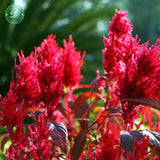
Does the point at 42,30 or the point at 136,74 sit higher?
the point at 42,30

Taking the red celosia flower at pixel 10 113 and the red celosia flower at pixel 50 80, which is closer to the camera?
the red celosia flower at pixel 10 113

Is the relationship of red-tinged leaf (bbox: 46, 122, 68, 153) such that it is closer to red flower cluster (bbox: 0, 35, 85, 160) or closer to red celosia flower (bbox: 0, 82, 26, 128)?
red flower cluster (bbox: 0, 35, 85, 160)

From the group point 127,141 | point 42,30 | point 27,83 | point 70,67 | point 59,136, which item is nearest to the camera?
point 127,141

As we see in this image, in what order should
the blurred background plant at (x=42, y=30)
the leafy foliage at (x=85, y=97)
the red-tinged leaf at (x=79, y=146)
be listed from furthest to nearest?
the blurred background plant at (x=42, y=30) < the red-tinged leaf at (x=79, y=146) < the leafy foliage at (x=85, y=97)

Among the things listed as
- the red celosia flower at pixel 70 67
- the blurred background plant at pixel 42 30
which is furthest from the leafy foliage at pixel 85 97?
the blurred background plant at pixel 42 30

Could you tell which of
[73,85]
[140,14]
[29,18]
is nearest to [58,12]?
[29,18]

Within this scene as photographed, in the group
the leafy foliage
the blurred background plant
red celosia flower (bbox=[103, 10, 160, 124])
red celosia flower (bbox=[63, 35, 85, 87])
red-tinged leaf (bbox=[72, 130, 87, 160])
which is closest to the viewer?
the leafy foliage

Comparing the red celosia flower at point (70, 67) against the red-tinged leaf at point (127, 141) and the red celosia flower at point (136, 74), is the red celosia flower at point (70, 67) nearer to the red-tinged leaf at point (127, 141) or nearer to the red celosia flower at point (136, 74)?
the red celosia flower at point (136, 74)

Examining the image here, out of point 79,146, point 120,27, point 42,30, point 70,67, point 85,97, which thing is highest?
point 42,30

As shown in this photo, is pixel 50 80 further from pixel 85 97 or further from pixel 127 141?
pixel 127 141

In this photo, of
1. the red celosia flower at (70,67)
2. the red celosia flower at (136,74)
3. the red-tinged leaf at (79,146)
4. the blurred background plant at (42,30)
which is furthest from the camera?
the blurred background plant at (42,30)

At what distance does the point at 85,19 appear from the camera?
559 centimetres

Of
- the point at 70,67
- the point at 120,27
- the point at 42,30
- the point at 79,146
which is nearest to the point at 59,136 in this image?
the point at 79,146

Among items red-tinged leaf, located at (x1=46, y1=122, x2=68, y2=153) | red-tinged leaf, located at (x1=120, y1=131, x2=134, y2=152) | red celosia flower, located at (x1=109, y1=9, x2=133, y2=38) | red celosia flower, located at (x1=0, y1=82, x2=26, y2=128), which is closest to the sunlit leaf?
red-tinged leaf, located at (x1=120, y1=131, x2=134, y2=152)
